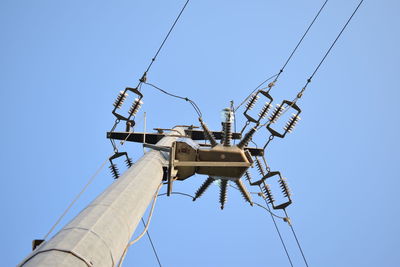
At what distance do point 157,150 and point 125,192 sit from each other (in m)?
3.36

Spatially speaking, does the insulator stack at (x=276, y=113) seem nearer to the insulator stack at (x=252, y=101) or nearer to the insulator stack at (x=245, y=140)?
the insulator stack at (x=252, y=101)

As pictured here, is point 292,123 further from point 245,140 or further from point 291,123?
point 245,140

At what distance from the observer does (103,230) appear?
431 centimetres

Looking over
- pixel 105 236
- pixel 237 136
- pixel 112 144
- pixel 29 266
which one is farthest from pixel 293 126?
pixel 29 266

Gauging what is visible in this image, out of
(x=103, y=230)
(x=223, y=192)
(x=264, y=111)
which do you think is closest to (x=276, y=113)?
(x=264, y=111)

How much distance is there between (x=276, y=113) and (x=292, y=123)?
2.11 ft

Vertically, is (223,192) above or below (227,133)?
below

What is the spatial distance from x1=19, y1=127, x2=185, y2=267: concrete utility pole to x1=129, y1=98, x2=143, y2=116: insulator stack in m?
6.00

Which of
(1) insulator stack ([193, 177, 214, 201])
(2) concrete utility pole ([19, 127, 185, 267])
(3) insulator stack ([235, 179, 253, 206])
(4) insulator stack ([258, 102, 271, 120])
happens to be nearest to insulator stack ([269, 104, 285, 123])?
(4) insulator stack ([258, 102, 271, 120])

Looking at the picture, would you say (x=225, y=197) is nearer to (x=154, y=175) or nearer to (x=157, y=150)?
(x=157, y=150)

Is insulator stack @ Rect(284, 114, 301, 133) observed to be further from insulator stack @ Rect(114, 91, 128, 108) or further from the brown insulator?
insulator stack @ Rect(114, 91, 128, 108)

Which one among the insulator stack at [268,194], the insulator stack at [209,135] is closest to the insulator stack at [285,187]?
the insulator stack at [268,194]

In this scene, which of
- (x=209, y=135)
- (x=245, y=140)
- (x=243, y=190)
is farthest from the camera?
(x=243, y=190)

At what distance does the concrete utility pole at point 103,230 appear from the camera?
3623 millimetres
